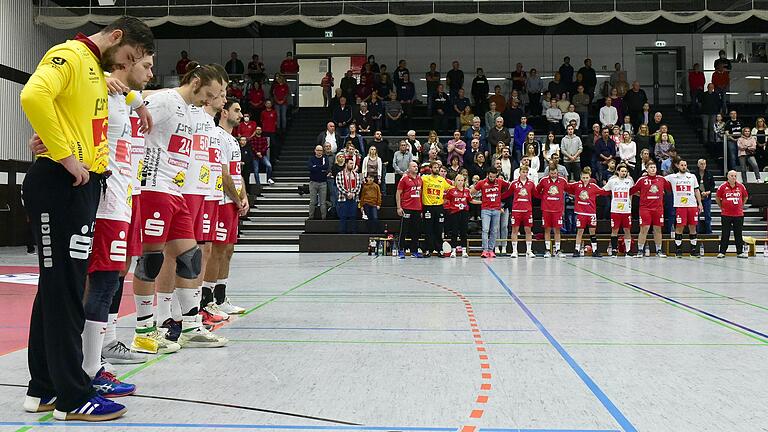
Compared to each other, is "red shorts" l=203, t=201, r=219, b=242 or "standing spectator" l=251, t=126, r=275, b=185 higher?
"standing spectator" l=251, t=126, r=275, b=185

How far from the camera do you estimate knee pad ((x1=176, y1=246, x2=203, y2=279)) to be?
193 inches

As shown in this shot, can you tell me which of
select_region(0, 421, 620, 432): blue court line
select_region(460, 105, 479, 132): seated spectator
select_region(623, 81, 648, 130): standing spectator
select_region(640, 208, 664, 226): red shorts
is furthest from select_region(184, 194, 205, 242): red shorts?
select_region(623, 81, 648, 130): standing spectator

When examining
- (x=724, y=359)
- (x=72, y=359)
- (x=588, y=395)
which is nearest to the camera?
(x=72, y=359)

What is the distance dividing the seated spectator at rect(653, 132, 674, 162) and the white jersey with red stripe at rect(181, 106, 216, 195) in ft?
52.9

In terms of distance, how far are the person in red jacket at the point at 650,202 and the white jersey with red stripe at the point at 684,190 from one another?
0.29 m

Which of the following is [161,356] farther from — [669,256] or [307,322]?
[669,256]

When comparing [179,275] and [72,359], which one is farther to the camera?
[179,275]

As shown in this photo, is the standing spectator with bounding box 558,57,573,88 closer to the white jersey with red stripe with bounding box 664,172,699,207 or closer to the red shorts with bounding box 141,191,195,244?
the white jersey with red stripe with bounding box 664,172,699,207

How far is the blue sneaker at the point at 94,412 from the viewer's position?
310 cm

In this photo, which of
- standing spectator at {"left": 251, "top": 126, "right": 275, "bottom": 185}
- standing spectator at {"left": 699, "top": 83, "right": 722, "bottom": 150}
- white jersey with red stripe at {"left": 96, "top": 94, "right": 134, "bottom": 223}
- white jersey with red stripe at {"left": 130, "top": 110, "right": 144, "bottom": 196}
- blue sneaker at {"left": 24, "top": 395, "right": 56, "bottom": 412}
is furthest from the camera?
standing spectator at {"left": 699, "top": 83, "right": 722, "bottom": 150}

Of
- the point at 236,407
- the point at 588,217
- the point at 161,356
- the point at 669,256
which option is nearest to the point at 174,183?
the point at 161,356

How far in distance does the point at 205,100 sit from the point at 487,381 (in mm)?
2854

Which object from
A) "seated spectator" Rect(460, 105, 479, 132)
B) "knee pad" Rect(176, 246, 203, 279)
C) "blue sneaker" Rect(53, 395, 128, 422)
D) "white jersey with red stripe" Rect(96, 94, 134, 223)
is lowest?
"blue sneaker" Rect(53, 395, 128, 422)

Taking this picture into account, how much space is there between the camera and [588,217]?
15891 mm
